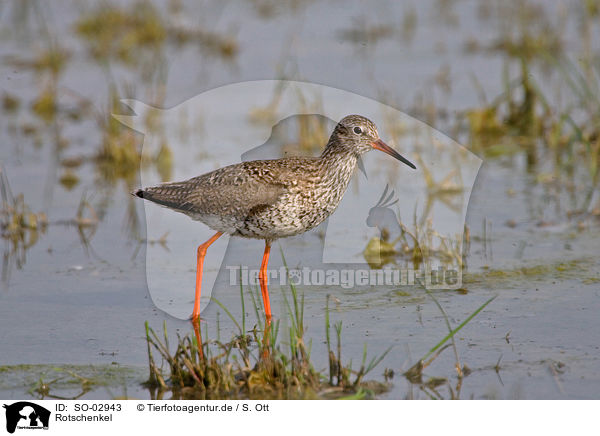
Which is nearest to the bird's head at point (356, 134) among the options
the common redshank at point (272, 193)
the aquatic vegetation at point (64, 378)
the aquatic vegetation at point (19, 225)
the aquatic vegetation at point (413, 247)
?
the common redshank at point (272, 193)

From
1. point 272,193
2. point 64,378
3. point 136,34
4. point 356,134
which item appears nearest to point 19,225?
point 272,193

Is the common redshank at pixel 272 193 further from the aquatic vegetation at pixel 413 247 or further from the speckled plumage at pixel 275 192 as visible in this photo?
the aquatic vegetation at pixel 413 247

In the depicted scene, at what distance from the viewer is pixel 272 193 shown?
703 centimetres

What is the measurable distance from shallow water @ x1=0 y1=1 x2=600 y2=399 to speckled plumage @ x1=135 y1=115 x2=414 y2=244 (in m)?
0.67

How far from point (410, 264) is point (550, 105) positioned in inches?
180

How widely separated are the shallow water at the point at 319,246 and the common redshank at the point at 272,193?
25.3 inches

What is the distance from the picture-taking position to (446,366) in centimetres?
604

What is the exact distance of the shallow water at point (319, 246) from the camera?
20.5 ft

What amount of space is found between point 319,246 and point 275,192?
1776 millimetres

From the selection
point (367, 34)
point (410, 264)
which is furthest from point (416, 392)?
point (367, 34)

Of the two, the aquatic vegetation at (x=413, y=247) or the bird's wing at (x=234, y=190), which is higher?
the bird's wing at (x=234, y=190)

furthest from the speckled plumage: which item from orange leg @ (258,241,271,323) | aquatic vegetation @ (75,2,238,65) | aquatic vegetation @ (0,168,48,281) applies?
aquatic vegetation @ (75,2,238,65)

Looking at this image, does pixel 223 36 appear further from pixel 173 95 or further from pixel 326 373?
pixel 326 373

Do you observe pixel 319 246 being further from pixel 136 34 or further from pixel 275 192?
pixel 136 34
